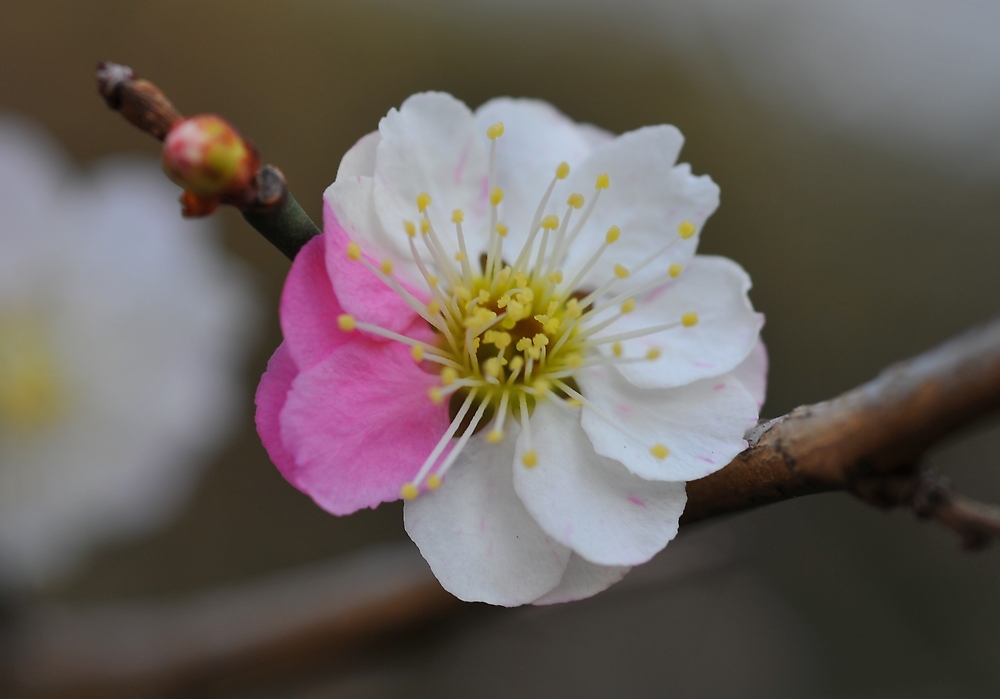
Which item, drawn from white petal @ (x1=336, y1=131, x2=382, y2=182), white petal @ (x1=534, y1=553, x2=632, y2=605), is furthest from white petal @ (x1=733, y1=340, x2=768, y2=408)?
white petal @ (x1=336, y1=131, x2=382, y2=182)

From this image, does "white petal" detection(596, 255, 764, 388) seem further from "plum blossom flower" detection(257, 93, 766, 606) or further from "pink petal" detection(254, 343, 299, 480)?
"pink petal" detection(254, 343, 299, 480)

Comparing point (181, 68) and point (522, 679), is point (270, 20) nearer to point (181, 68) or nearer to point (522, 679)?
point (181, 68)

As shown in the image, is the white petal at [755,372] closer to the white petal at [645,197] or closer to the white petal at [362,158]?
the white petal at [645,197]

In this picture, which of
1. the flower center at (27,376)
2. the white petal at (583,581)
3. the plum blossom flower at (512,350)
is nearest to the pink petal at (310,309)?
the plum blossom flower at (512,350)

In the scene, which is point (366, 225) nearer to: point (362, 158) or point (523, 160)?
point (362, 158)

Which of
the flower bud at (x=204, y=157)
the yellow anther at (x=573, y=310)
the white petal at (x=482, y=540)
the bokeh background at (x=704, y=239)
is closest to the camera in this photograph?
the flower bud at (x=204, y=157)

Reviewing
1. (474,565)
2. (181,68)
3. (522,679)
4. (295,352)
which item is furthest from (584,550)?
(181,68)

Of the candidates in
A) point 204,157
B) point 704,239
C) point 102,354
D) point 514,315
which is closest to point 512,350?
point 514,315
